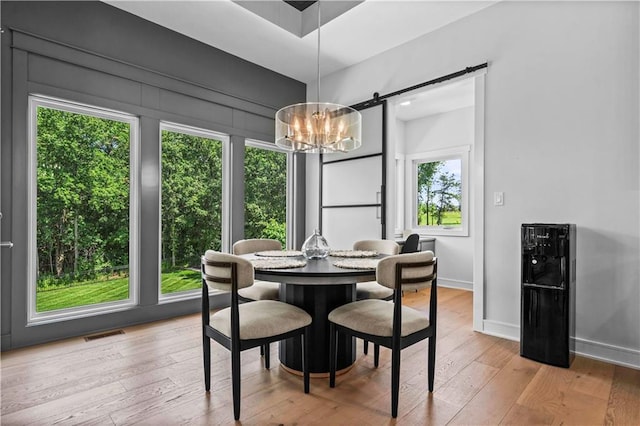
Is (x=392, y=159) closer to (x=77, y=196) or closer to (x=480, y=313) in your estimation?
(x=480, y=313)

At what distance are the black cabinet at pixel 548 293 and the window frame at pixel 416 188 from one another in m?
2.65

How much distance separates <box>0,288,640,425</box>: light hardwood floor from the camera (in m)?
1.76

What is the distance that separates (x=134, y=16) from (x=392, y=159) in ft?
9.72

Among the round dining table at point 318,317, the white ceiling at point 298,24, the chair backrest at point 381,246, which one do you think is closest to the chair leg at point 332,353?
the round dining table at point 318,317

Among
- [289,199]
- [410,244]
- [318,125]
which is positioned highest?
[318,125]

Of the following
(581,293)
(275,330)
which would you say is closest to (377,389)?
(275,330)

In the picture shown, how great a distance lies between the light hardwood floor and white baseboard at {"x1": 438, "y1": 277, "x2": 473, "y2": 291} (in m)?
2.27

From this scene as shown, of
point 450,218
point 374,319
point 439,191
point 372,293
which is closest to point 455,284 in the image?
point 450,218

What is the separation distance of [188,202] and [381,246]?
214cm

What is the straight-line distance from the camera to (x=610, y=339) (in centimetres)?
245

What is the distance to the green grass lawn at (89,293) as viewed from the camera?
2.88 m

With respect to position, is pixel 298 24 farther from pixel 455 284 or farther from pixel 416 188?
pixel 455 284

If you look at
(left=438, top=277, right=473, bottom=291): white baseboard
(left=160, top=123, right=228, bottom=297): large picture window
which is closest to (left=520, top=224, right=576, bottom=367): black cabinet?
(left=438, top=277, right=473, bottom=291): white baseboard

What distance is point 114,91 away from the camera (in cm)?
313
